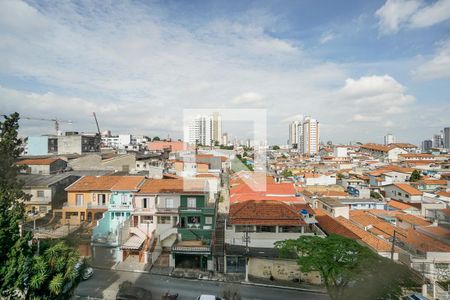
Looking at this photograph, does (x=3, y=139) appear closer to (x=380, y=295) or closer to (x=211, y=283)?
(x=211, y=283)

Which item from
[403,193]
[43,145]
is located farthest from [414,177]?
[43,145]

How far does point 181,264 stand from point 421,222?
24.6 metres

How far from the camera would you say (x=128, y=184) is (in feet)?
83.6

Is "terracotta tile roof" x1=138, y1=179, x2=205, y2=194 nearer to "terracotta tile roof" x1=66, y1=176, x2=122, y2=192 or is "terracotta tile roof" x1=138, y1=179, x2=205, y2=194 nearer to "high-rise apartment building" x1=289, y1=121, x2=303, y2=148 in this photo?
"terracotta tile roof" x1=66, y1=176, x2=122, y2=192

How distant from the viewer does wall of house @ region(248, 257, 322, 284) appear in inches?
797

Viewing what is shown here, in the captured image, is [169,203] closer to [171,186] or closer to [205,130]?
[171,186]

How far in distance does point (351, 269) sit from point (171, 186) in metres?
15.6

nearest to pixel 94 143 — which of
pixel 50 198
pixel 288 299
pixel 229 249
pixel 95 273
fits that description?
pixel 50 198

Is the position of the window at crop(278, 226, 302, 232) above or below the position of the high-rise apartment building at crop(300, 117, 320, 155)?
below

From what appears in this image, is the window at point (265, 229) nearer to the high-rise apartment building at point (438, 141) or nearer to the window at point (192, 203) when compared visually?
the window at point (192, 203)

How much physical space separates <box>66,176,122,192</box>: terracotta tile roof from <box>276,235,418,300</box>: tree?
17.7 meters

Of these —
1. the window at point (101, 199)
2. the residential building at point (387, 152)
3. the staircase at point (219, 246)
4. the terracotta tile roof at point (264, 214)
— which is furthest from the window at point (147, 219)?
the residential building at point (387, 152)

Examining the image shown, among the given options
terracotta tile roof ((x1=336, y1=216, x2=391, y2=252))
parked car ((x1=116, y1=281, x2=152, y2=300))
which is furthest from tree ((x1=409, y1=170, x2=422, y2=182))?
parked car ((x1=116, y1=281, x2=152, y2=300))

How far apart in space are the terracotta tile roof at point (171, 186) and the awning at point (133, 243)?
3751mm
